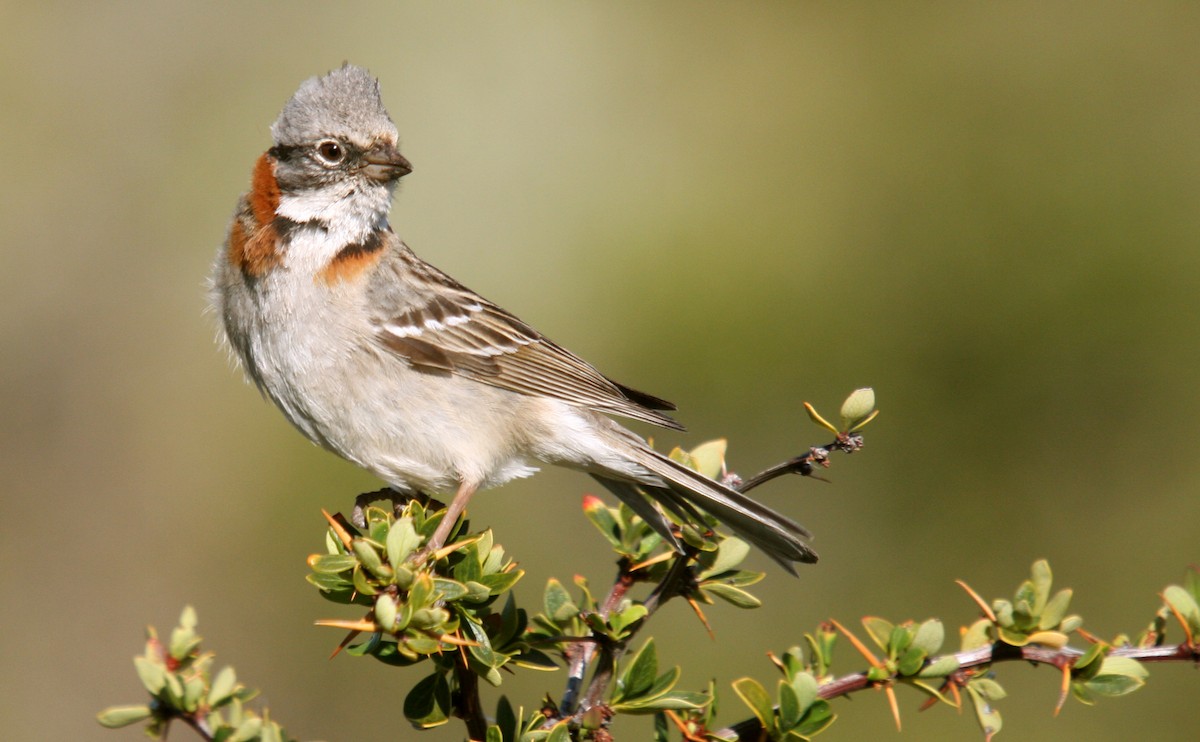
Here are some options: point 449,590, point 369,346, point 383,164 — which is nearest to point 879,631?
point 449,590

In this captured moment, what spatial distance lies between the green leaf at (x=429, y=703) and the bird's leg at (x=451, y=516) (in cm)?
38

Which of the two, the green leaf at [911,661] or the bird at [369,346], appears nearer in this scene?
the green leaf at [911,661]

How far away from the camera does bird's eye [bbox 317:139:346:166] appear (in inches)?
169

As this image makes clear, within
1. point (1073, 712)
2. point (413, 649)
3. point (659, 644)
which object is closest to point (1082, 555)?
point (1073, 712)

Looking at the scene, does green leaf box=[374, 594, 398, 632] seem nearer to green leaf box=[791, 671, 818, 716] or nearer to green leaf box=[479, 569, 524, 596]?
green leaf box=[479, 569, 524, 596]

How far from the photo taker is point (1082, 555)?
545 cm

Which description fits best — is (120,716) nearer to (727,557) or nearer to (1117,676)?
(727,557)

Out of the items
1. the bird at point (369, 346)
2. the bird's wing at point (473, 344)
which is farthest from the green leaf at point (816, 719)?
the bird's wing at point (473, 344)

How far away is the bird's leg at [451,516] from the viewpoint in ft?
11.1

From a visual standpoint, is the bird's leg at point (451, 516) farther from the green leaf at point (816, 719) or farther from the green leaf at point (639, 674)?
the green leaf at point (816, 719)

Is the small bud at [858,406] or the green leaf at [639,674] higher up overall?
the small bud at [858,406]

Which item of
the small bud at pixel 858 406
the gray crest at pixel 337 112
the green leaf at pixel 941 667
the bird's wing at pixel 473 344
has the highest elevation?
the gray crest at pixel 337 112

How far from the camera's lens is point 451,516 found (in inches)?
150

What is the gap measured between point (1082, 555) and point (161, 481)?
185 inches
